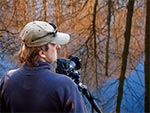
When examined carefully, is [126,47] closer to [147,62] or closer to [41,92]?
[147,62]

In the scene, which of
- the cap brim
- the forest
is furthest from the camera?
the forest

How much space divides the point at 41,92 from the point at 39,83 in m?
0.03

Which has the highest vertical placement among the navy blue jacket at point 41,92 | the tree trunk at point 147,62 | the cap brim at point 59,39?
the cap brim at point 59,39

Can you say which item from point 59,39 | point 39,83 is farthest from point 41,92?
point 59,39

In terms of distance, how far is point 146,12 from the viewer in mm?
4418

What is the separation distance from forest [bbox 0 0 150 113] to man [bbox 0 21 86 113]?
3.24 meters

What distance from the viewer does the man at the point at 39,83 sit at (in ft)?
2.95

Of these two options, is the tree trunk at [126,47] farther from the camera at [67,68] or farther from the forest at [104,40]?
the camera at [67,68]

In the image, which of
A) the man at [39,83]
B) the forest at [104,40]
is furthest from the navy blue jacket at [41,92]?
the forest at [104,40]

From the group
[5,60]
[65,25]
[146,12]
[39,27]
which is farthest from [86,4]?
[39,27]

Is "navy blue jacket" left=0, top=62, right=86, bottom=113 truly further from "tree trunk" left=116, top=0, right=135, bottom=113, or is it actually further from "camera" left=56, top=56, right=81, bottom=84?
"tree trunk" left=116, top=0, right=135, bottom=113

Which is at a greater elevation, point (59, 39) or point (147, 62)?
point (59, 39)

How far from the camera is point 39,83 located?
91 cm

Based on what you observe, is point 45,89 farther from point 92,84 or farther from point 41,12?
point 92,84
